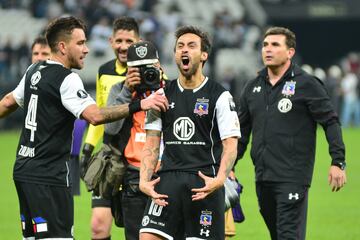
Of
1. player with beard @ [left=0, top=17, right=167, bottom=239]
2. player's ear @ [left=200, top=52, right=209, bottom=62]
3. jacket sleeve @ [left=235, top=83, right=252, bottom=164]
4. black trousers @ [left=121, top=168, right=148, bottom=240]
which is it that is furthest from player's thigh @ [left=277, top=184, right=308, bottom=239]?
player with beard @ [left=0, top=17, right=167, bottom=239]

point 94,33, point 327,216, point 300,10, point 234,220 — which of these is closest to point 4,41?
point 94,33

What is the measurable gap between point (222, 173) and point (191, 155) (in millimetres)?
305

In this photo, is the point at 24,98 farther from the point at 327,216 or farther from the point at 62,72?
the point at 327,216

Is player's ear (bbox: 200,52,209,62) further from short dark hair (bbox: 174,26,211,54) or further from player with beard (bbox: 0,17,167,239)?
player with beard (bbox: 0,17,167,239)

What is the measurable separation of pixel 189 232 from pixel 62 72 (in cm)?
167

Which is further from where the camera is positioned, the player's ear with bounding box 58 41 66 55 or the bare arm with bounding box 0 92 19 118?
the bare arm with bounding box 0 92 19 118

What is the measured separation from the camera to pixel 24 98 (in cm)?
833

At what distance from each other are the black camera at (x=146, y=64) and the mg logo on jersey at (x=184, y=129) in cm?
40

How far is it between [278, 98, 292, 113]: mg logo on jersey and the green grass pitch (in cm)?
380

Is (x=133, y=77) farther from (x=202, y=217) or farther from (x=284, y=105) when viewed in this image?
(x=284, y=105)

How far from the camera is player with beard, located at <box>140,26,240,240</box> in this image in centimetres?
798

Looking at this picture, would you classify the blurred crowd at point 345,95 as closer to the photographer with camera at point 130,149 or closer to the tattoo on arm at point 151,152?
the photographer with camera at point 130,149

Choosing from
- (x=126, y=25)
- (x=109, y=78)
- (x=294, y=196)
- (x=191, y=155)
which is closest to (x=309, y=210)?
(x=294, y=196)

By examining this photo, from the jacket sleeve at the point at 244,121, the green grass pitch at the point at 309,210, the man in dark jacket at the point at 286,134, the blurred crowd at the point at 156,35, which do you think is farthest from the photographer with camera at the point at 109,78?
the blurred crowd at the point at 156,35
